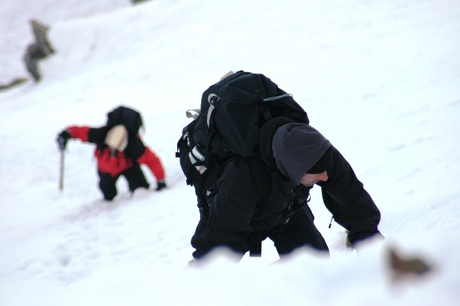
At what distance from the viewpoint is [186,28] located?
43.3 feet

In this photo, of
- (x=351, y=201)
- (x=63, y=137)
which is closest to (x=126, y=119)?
(x=63, y=137)

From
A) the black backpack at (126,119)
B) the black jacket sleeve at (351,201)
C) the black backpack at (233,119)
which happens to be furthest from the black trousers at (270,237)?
the black backpack at (126,119)

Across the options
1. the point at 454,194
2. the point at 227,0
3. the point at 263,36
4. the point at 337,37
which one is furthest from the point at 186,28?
the point at 454,194

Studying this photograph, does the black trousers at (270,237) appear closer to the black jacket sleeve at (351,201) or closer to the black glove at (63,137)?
the black jacket sleeve at (351,201)

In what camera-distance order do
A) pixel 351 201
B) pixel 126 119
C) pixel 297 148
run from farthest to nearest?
pixel 126 119 < pixel 351 201 < pixel 297 148

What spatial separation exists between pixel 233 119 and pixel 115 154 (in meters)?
3.67

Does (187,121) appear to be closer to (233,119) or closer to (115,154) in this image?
(115,154)

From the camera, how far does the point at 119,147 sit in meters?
5.52

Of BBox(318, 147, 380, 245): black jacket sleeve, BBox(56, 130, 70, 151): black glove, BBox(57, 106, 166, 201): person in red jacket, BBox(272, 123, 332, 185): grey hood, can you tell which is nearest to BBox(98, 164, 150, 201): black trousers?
BBox(57, 106, 166, 201): person in red jacket

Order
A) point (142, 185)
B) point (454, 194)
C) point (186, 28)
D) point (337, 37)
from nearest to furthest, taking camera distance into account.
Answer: point (454, 194) → point (142, 185) → point (337, 37) → point (186, 28)

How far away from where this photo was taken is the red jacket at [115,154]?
5512 millimetres

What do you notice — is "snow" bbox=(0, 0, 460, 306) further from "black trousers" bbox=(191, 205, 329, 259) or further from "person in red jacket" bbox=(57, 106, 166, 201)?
"person in red jacket" bbox=(57, 106, 166, 201)

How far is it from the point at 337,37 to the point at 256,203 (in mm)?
8723

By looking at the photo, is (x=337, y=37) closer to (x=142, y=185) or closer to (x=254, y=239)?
(x=142, y=185)
